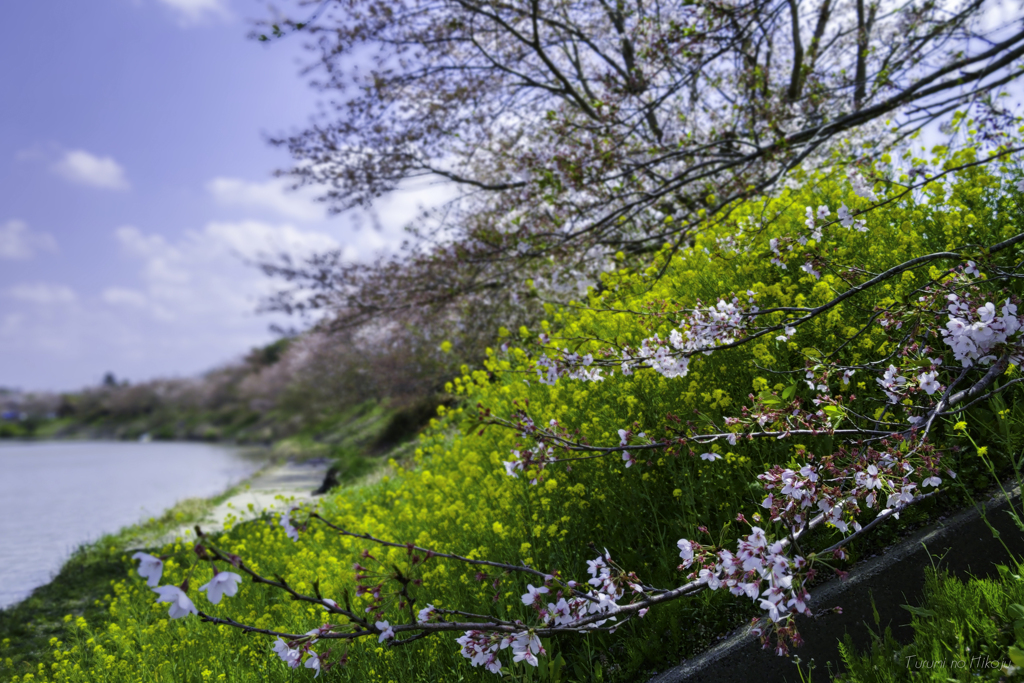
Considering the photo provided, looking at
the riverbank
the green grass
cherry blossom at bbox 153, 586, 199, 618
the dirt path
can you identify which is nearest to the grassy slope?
the riverbank

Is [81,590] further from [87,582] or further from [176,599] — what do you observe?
[176,599]

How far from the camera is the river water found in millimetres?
8016

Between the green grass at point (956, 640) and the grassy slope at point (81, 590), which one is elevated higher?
the grassy slope at point (81, 590)

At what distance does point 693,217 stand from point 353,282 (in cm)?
463

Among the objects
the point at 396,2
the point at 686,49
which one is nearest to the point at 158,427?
the point at 396,2

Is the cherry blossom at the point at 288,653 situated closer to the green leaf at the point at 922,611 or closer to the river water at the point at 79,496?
the green leaf at the point at 922,611

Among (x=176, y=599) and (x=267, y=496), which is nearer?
(x=176, y=599)

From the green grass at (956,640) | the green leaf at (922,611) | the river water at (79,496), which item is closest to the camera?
the green grass at (956,640)

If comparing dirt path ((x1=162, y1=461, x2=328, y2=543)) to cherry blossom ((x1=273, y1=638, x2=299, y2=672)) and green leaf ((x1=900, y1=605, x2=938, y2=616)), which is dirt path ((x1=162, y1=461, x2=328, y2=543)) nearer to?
cherry blossom ((x1=273, y1=638, x2=299, y2=672))

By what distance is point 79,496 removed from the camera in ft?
47.1

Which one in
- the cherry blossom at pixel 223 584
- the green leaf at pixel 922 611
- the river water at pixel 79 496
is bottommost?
the green leaf at pixel 922 611

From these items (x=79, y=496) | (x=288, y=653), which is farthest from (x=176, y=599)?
(x=79, y=496)

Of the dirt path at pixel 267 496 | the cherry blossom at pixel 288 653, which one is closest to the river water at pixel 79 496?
the dirt path at pixel 267 496

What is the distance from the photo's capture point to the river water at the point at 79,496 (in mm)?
8016
